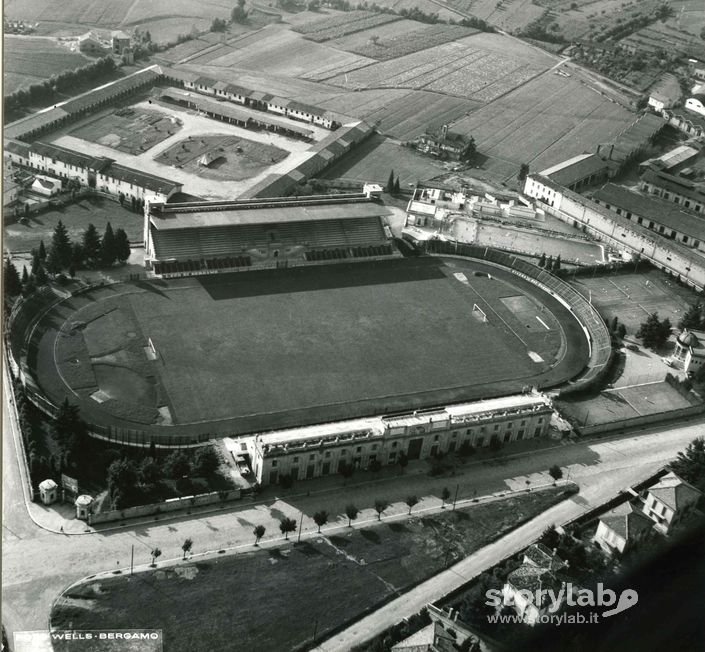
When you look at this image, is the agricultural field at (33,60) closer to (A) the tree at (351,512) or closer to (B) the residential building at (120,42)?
(B) the residential building at (120,42)

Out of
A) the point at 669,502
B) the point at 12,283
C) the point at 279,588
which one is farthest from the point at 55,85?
the point at 669,502

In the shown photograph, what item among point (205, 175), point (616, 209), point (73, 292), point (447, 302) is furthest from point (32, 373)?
point (616, 209)

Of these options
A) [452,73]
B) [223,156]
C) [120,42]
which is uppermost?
[452,73]

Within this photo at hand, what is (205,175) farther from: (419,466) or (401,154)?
(419,466)

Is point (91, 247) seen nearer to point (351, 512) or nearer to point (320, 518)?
point (320, 518)

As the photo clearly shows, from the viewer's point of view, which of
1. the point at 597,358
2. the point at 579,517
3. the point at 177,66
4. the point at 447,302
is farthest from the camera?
the point at 177,66

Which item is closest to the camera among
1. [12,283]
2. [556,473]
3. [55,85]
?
[556,473]

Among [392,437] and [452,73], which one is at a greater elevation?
[452,73]
